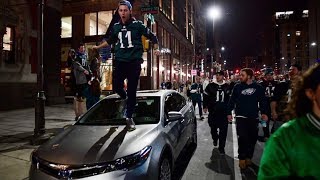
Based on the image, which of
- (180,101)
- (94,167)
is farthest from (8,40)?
(94,167)

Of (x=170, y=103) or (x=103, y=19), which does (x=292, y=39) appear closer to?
(x=103, y=19)

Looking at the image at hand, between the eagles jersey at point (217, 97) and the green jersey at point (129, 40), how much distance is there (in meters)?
3.52

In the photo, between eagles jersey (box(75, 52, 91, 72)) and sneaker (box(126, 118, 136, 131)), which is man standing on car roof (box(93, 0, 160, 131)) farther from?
eagles jersey (box(75, 52, 91, 72))

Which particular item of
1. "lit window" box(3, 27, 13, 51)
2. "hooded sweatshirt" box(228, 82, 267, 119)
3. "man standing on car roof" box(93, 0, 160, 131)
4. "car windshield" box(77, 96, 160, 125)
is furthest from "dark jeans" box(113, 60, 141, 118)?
"lit window" box(3, 27, 13, 51)

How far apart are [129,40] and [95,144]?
6.09 ft

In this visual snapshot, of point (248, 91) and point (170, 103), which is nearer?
point (170, 103)

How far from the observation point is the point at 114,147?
12.8 ft

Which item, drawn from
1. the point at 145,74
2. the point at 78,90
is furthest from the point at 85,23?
the point at 78,90

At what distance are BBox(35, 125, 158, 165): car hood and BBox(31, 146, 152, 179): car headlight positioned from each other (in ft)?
0.18

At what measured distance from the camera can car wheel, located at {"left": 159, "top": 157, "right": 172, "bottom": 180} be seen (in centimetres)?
416

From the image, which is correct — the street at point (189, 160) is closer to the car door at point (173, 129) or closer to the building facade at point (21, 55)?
the car door at point (173, 129)

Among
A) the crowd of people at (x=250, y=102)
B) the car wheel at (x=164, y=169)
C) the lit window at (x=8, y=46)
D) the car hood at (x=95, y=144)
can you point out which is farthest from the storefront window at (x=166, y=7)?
the car wheel at (x=164, y=169)

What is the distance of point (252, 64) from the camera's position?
17838 centimetres

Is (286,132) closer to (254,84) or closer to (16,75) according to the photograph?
(254,84)
